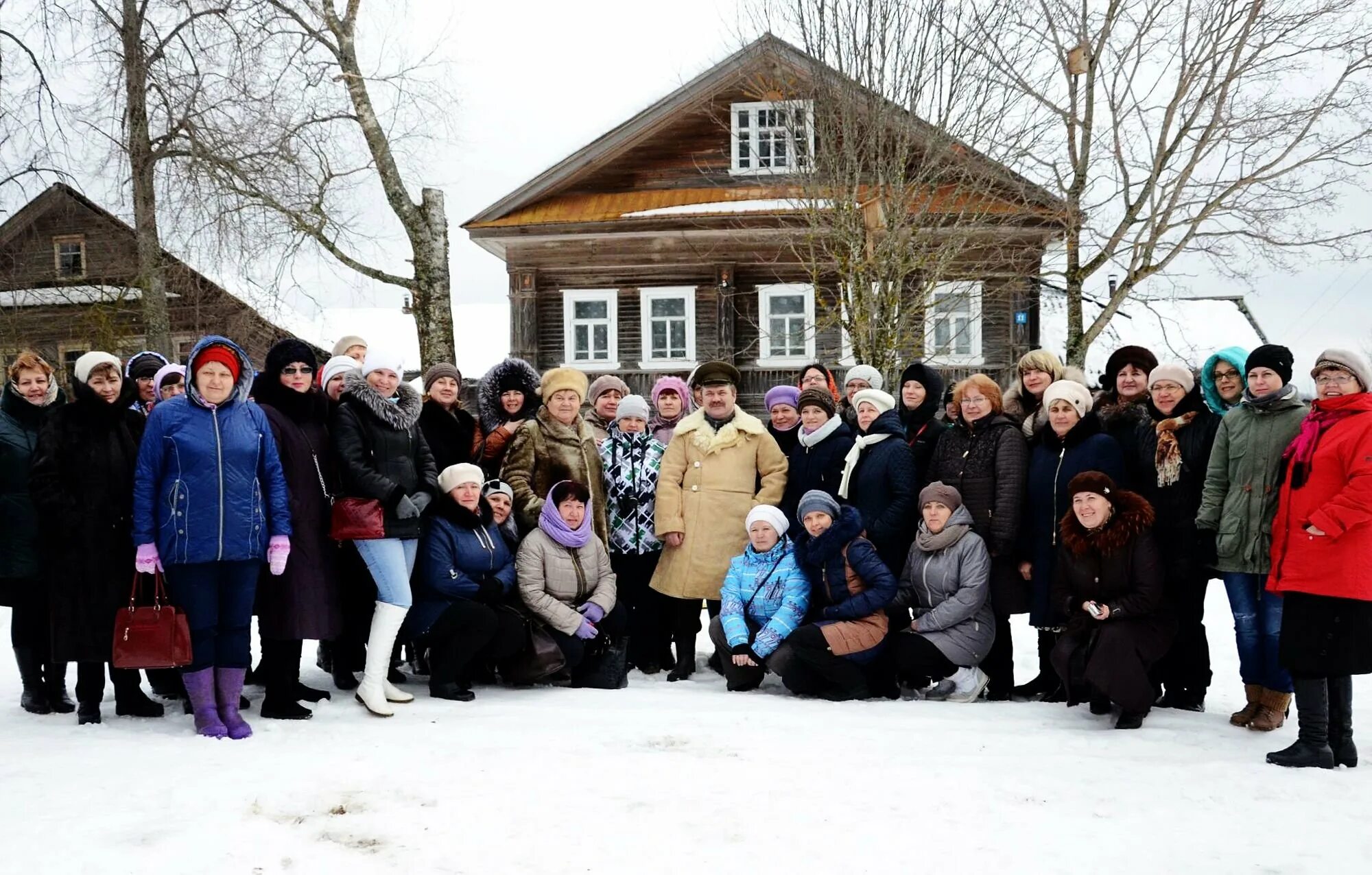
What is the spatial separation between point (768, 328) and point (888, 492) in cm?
1144

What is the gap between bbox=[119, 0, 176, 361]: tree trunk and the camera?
41.8 ft

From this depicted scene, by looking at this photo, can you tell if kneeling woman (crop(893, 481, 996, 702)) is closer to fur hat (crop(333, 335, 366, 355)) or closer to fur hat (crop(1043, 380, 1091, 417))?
fur hat (crop(1043, 380, 1091, 417))

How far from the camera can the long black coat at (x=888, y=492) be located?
228 inches

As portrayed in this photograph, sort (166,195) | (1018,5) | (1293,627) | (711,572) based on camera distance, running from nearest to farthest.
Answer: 1. (1293,627)
2. (711,572)
3. (166,195)
4. (1018,5)

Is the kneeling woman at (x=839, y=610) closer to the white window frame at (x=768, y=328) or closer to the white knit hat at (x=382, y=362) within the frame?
the white knit hat at (x=382, y=362)

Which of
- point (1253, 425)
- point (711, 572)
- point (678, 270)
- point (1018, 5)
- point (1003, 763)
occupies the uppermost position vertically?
point (1018, 5)

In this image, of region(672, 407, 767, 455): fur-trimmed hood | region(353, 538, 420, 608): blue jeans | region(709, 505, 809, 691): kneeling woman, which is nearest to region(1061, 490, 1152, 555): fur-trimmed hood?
region(709, 505, 809, 691): kneeling woman

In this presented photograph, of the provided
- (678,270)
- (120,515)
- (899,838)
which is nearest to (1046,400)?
(899,838)

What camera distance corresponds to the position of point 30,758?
14.2 ft

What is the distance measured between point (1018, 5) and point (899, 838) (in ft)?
44.8

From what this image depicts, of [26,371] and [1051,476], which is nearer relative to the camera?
[26,371]

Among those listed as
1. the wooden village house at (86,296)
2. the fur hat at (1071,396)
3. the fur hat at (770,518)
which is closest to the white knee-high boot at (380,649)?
the fur hat at (770,518)

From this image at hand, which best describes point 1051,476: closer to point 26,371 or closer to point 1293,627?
point 1293,627

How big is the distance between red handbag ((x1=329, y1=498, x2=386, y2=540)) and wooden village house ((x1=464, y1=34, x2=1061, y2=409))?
37.8 ft
